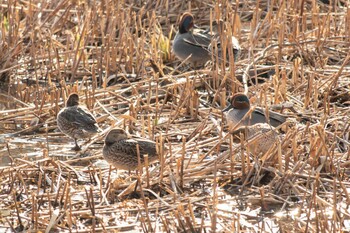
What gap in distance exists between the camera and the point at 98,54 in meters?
10.7

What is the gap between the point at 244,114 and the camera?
8.22 meters

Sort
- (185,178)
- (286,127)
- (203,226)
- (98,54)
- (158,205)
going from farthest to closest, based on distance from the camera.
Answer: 1. (98,54)
2. (286,127)
3. (185,178)
4. (158,205)
5. (203,226)

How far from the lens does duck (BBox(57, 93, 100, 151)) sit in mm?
8297

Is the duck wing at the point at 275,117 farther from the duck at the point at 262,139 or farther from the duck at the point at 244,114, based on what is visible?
the duck at the point at 262,139

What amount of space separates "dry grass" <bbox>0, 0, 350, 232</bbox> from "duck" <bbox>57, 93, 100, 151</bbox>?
0.16 m

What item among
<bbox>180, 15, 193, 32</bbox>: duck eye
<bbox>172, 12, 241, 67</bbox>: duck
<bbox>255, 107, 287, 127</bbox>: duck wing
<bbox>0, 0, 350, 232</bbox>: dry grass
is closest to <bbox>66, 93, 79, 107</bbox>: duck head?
<bbox>0, 0, 350, 232</bbox>: dry grass

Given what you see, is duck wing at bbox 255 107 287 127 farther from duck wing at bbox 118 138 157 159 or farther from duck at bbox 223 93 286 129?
duck wing at bbox 118 138 157 159

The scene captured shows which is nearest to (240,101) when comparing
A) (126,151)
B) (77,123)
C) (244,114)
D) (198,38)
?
(244,114)

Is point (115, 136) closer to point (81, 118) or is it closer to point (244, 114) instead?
point (81, 118)

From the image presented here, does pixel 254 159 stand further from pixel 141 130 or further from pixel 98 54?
pixel 98 54

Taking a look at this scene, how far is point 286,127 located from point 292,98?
5.50 ft

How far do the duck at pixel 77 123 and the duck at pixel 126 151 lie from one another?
884 mm

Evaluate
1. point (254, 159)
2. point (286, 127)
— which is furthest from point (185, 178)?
point (286, 127)

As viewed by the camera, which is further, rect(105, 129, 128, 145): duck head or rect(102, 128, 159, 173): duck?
rect(105, 129, 128, 145): duck head
